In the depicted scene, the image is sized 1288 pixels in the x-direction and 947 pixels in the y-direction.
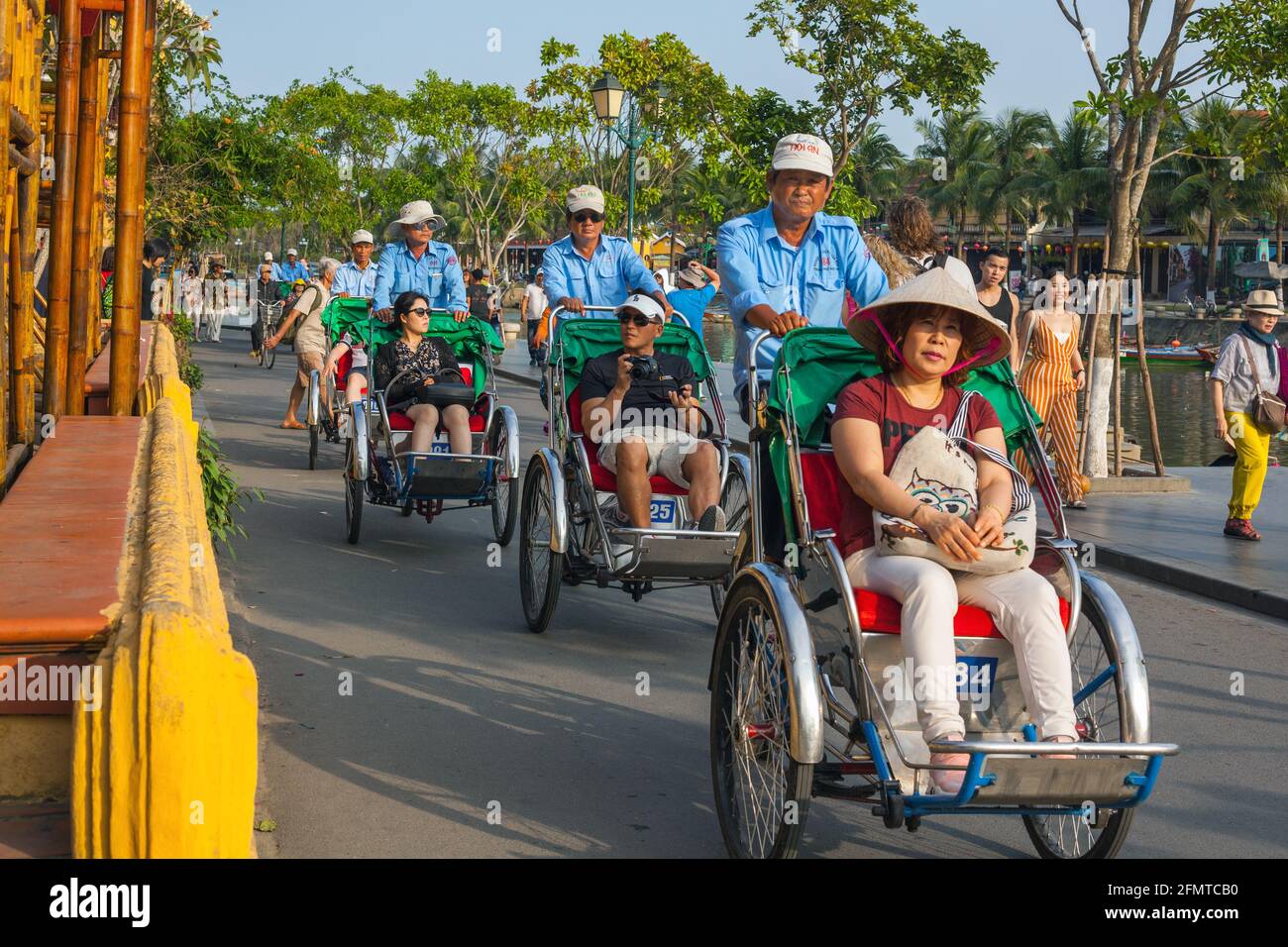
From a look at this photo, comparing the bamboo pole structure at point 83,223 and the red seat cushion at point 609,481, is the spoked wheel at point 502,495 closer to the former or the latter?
the red seat cushion at point 609,481

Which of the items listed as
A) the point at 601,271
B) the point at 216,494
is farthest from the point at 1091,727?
the point at 601,271

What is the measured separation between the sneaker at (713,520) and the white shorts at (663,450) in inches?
14.8

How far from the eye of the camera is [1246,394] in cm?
1073

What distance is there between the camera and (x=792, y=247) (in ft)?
22.2

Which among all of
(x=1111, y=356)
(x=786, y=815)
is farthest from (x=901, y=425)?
Result: (x=1111, y=356)

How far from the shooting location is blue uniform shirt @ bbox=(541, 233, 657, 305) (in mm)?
9273

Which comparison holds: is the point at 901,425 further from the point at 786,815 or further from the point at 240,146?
the point at 240,146

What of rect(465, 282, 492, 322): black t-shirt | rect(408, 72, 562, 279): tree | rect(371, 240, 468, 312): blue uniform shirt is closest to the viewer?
rect(371, 240, 468, 312): blue uniform shirt

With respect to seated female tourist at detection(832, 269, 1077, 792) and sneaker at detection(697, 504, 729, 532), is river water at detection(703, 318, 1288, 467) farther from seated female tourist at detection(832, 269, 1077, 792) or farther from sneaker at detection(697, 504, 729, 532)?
seated female tourist at detection(832, 269, 1077, 792)

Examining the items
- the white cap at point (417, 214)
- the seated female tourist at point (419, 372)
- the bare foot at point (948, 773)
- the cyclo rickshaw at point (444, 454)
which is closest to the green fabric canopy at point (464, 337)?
the cyclo rickshaw at point (444, 454)

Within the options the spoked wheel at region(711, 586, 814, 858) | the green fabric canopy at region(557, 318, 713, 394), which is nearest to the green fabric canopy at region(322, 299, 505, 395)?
the green fabric canopy at region(557, 318, 713, 394)

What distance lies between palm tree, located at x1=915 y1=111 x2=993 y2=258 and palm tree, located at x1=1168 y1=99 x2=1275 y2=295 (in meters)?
11.6

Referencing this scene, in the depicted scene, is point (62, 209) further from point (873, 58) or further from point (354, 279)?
point (873, 58)
